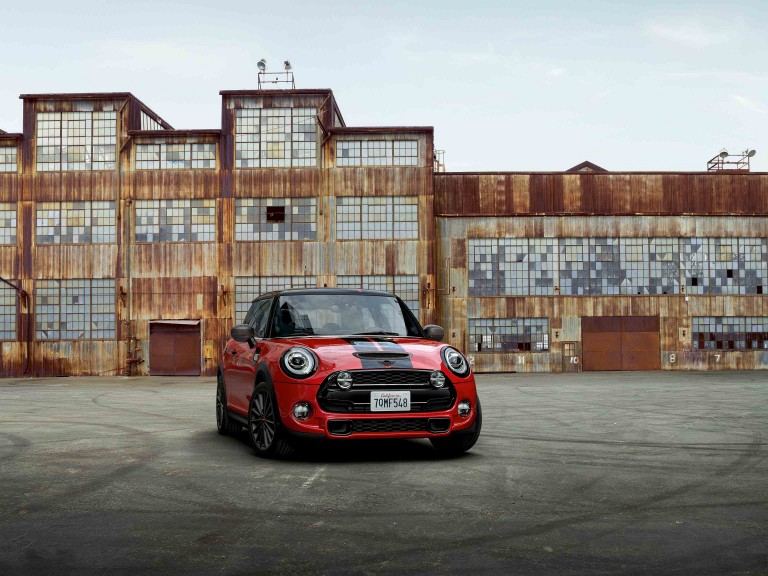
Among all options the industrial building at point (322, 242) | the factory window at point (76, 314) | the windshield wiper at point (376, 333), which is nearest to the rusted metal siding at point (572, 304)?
the industrial building at point (322, 242)

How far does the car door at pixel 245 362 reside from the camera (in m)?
10.1

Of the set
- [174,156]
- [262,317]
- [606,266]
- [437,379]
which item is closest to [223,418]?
[262,317]

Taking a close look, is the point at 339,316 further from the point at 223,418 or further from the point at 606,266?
the point at 606,266

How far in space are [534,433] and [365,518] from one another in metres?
6.08

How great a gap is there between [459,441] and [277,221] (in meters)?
27.8

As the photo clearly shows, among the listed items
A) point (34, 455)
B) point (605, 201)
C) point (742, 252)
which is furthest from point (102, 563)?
point (742, 252)

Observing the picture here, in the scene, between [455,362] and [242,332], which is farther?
[242,332]

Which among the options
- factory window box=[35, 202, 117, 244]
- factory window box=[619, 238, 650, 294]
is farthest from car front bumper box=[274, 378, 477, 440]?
factory window box=[619, 238, 650, 294]

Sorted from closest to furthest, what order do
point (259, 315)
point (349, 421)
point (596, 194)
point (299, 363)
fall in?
point (349, 421) < point (299, 363) < point (259, 315) < point (596, 194)

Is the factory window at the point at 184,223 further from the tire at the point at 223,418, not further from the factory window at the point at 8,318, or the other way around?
the tire at the point at 223,418

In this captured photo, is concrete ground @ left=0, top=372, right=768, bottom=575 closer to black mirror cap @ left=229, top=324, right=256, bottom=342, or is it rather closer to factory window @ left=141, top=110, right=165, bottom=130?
black mirror cap @ left=229, top=324, right=256, bottom=342

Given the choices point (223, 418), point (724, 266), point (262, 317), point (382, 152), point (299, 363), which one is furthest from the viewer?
point (724, 266)

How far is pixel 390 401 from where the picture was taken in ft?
28.7

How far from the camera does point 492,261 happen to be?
37688mm
